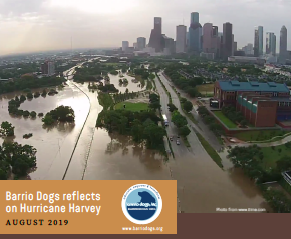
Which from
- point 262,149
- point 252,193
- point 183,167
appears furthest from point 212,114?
point 252,193

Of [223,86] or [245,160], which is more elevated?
[223,86]

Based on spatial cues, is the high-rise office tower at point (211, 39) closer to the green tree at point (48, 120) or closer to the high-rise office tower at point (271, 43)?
the high-rise office tower at point (271, 43)

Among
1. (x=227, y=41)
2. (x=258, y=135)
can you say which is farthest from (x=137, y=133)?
(x=227, y=41)

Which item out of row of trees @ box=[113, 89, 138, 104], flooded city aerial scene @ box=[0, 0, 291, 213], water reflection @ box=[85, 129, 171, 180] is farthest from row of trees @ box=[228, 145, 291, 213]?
row of trees @ box=[113, 89, 138, 104]

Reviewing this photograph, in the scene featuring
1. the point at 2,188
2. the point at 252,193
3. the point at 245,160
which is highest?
the point at 2,188

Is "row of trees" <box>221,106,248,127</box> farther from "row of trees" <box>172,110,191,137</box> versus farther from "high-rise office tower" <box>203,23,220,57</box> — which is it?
"high-rise office tower" <box>203,23,220,57</box>

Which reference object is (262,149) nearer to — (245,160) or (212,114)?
(245,160)
